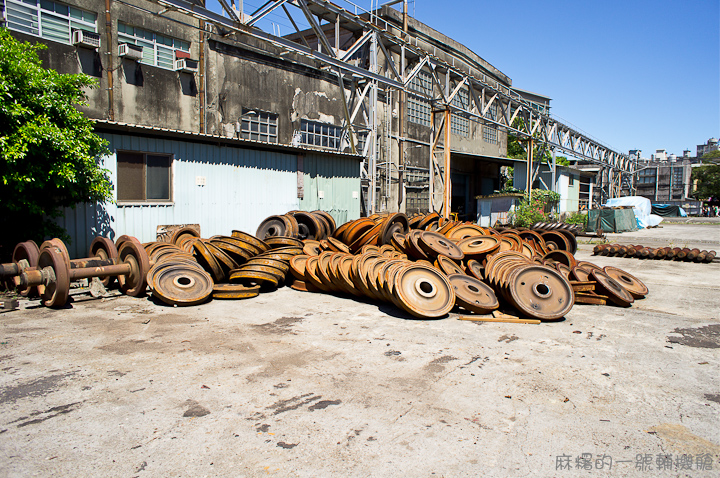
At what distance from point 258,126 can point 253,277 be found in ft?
36.2

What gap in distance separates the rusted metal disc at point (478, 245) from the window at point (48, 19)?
1285 cm

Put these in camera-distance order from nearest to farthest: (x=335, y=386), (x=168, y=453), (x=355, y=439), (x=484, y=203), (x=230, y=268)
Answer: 1. (x=168, y=453)
2. (x=355, y=439)
3. (x=335, y=386)
4. (x=230, y=268)
5. (x=484, y=203)

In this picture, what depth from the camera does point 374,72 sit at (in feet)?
45.8

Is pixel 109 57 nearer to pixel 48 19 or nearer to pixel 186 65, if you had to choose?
pixel 48 19

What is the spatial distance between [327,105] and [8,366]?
16.9 meters

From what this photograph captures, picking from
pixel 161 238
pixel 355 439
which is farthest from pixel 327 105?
pixel 355 439

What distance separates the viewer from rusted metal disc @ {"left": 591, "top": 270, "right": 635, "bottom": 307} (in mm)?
6828

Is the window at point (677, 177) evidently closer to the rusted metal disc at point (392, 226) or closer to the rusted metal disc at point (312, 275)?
the rusted metal disc at point (392, 226)

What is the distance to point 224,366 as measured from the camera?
412cm

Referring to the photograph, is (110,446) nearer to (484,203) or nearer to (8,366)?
(8,366)

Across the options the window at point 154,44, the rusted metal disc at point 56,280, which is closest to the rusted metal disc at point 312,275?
the rusted metal disc at point 56,280

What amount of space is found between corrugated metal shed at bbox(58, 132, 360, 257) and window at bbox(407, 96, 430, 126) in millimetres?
9013

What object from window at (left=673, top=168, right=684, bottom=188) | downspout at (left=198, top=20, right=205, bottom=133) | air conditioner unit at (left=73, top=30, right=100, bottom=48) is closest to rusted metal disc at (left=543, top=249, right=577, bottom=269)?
downspout at (left=198, top=20, right=205, bottom=133)

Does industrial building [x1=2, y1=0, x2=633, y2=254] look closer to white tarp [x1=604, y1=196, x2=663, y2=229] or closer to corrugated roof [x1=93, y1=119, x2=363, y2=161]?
corrugated roof [x1=93, y1=119, x2=363, y2=161]
